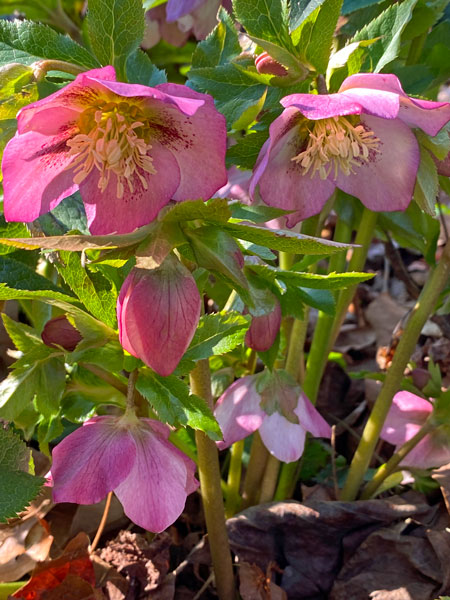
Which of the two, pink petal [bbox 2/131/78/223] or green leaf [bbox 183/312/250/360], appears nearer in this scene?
pink petal [bbox 2/131/78/223]

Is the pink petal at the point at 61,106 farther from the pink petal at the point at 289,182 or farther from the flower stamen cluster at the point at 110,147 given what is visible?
the pink petal at the point at 289,182

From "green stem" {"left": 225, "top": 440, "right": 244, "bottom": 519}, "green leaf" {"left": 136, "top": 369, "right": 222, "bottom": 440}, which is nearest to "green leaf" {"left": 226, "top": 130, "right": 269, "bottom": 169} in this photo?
"green leaf" {"left": 136, "top": 369, "right": 222, "bottom": 440}

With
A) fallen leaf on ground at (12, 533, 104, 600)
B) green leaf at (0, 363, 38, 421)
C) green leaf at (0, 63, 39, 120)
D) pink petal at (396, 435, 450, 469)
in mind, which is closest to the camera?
green leaf at (0, 63, 39, 120)

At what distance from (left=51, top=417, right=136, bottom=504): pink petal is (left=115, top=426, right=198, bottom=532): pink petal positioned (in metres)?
0.02

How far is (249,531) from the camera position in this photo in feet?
3.49

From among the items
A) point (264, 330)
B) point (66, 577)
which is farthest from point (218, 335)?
point (66, 577)

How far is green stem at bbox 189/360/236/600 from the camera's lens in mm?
799

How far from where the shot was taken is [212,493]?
0.88 meters

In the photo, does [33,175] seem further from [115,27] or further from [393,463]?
[393,463]

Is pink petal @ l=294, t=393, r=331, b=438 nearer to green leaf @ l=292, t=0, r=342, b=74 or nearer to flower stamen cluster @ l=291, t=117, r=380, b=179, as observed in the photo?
flower stamen cluster @ l=291, t=117, r=380, b=179

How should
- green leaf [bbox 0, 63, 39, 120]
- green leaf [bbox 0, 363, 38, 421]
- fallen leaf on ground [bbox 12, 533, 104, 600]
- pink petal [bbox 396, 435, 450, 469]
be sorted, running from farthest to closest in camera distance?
pink petal [bbox 396, 435, 450, 469] < fallen leaf on ground [bbox 12, 533, 104, 600] < green leaf [bbox 0, 363, 38, 421] < green leaf [bbox 0, 63, 39, 120]

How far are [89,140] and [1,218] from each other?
0.26 m

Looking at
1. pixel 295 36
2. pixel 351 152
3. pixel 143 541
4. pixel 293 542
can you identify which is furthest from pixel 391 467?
pixel 295 36

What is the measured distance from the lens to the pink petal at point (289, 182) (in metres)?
0.70
